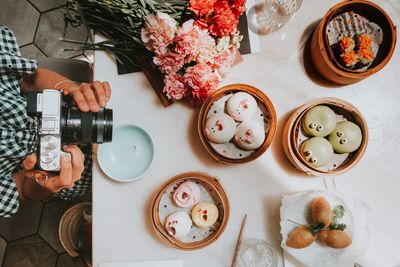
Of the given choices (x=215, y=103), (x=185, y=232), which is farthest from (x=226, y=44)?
(x=185, y=232)

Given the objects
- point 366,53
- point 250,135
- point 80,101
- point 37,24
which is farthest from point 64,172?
point 37,24

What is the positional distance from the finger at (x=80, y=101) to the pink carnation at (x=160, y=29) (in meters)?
0.27

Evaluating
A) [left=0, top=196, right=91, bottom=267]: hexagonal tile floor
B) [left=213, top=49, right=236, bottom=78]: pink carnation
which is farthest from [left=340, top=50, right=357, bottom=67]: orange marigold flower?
[left=0, top=196, right=91, bottom=267]: hexagonal tile floor

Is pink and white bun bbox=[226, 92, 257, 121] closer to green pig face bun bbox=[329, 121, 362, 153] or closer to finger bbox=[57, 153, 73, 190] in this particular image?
green pig face bun bbox=[329, 121, 362, 153]

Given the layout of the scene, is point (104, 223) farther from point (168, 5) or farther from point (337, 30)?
point (337, 30)

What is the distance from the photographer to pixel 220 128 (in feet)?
3.59

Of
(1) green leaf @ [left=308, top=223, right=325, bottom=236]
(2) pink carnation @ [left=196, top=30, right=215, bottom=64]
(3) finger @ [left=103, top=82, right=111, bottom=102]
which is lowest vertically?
(1) green leaf @ [left=308, top=223, right=325, bottom=236]

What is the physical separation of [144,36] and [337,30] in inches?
23.5

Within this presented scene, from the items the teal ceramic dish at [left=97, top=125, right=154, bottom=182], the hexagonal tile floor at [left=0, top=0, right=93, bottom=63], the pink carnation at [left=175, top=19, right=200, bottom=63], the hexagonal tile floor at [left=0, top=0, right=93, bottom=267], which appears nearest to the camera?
the pink carnation at [left=175, top=19, right=200, bottom=63]

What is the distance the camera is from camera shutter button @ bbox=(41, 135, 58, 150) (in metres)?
0.97

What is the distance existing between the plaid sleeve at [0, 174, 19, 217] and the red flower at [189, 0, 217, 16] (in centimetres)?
81

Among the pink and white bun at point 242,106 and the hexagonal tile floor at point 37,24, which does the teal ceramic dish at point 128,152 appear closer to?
the pink and white bun at point 242,106

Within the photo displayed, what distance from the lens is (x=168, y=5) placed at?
43.9 inches

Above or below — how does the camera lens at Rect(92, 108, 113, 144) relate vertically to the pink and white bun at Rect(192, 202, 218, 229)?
above
